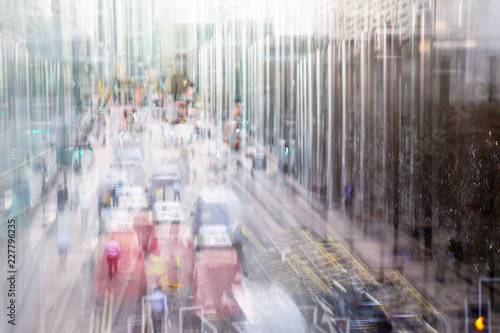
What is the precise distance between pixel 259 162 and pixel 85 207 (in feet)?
18.1

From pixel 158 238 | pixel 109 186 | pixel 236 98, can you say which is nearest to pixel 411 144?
pixel 158 238

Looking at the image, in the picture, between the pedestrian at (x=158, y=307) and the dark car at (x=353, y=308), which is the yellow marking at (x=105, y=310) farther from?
the dark car at (x=353, y=308)

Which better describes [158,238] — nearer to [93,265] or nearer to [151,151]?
[93,265]

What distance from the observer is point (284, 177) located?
12.8 meters

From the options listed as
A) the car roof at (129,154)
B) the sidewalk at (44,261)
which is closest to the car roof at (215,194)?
the sidewalk at (44,261)

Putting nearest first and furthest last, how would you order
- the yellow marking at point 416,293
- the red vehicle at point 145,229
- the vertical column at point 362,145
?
the yellow marking at point 416,293
the red vehicle at point 145,229
the vertical column at point 362,145

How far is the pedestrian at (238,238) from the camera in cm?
643

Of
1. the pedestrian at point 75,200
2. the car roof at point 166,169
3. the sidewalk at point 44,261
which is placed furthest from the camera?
the car roof at point 166,169

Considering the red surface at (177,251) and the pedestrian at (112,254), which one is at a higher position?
the pedestrian at (112,254)

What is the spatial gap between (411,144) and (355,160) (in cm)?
210

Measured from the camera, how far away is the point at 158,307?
480 centimetres

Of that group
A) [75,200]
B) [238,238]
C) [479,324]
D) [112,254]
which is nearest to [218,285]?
[112,254]

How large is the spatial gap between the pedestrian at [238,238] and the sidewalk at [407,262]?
126 cm

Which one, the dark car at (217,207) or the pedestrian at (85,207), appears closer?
the dark car at (217,207)
